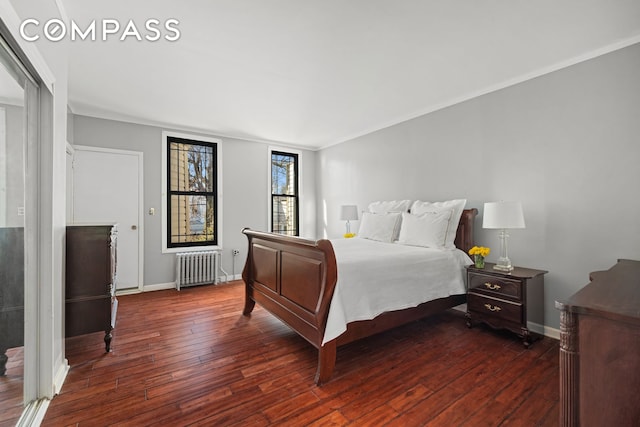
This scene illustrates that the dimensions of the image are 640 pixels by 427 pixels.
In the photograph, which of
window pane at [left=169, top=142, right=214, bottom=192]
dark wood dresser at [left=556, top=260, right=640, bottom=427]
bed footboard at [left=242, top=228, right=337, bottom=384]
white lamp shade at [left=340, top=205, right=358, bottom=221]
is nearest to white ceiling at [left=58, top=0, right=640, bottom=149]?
window pane at [left=169, top=142, right=214, bottom=192]

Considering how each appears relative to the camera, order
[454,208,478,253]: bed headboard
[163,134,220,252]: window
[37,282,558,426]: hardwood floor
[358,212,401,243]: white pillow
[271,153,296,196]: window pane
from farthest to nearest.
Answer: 1. [271,153,296,196]: window pane
2. [163,134,220,252]: window
3. [358,212,401,243]: white pillow
4. [454,208,478,253]: bed headboard
5. [37,282,558,426]: hardwood floor

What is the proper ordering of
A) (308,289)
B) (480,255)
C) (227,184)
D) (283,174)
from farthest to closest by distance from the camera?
(283,174) < (227,184) < (480,255) < (308,289)

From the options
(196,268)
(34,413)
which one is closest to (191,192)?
(196,268)

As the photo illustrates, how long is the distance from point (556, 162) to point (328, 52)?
→ 2376 millimetres

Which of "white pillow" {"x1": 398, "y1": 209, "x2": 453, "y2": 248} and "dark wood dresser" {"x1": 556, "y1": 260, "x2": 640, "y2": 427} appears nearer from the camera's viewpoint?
"dark wood dresser" {"x1": 556, "y1": 260, "x2": 640, "y2": 427}

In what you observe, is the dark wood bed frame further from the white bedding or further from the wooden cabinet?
the wooden cabinet

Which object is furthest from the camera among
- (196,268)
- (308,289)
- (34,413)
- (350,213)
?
(350,213)

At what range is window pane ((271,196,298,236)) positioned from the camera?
5.72m

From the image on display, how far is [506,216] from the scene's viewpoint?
104 inches

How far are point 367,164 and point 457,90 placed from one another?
5.91 ft

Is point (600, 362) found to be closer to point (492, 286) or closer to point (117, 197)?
point (492, 286)

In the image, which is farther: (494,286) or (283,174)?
(283,174)

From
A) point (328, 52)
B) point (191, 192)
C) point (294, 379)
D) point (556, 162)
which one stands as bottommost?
point (294, 379)

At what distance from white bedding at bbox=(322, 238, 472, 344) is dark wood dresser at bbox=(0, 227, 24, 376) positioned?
1733 millimetres
